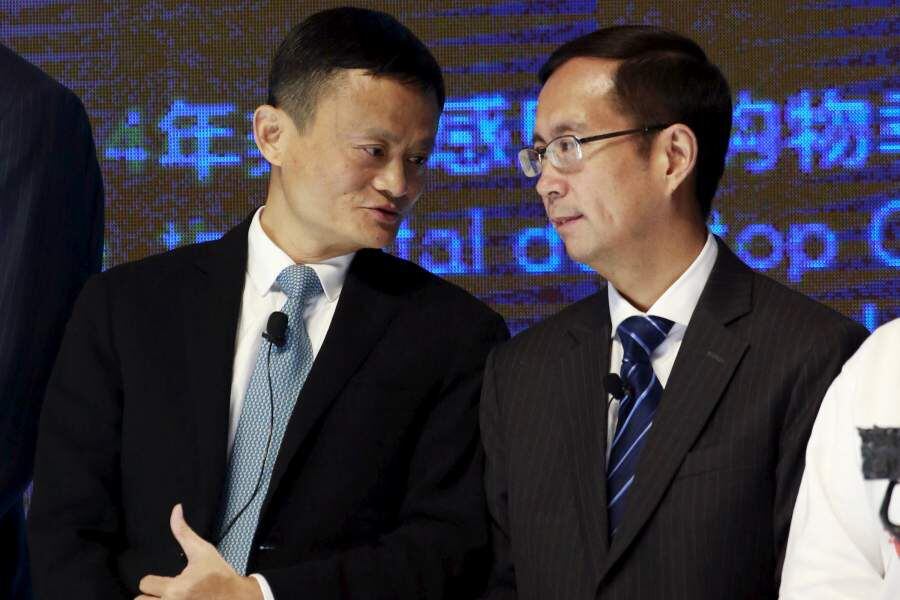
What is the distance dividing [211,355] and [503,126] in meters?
1.54

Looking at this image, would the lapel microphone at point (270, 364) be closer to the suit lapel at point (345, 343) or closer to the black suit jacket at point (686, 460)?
the suit lapel at point (345, 343)

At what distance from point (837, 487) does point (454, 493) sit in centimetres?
77

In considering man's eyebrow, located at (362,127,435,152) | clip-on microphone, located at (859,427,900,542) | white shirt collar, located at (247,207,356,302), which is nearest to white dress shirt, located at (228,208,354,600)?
white shirt collar, located at (247,207,356,302)

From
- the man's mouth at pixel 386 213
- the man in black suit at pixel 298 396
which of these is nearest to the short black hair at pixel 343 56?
the man in black suit at pixel 298 396

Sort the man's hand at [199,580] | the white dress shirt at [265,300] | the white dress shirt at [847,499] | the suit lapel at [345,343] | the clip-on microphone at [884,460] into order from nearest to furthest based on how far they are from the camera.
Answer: the clip-on microphone at [884,460]
the white dress shirt at [847,499]
the man's hand at [199,580]
the suit lapel at [345,343]
the white dress shirt at [265,300]

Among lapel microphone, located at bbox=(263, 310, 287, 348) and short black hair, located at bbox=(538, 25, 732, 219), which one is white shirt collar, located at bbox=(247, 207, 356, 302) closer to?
lapel microphone, located at bbox=(263, 310, 287, 348)

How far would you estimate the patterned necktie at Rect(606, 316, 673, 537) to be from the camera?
2449 millimetres

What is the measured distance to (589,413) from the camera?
2514 mm

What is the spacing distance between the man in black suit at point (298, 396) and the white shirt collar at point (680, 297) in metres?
0.23

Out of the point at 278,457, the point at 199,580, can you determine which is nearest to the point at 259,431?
the point at 278,457

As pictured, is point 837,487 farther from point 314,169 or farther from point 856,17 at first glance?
point 856,17

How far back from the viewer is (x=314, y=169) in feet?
8.70

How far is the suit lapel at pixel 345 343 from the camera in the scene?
8.09 ft

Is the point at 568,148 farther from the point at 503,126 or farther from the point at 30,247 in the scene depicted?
the point at 503,126
